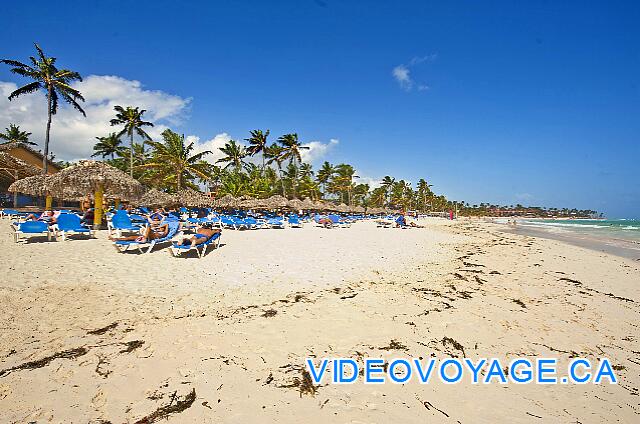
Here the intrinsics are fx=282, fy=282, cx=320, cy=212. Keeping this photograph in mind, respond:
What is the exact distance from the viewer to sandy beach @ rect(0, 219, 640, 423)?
2.19 meters

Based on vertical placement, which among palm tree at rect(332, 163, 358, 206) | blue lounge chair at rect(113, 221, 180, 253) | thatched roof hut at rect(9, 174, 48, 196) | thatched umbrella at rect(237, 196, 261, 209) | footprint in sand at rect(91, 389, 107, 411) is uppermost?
palm tree at rect(332, 163, 358, 206)

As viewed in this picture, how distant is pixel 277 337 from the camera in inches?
130

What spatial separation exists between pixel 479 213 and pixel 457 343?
456 feet

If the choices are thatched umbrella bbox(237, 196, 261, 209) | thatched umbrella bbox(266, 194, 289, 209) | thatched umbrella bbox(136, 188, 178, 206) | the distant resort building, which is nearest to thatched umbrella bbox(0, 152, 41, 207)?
the distant resort building

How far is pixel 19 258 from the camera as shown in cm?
630

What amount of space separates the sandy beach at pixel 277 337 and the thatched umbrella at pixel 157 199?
11.5m

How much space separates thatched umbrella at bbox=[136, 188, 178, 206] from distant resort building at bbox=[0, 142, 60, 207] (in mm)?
11207

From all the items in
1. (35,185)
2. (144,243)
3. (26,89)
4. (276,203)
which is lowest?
(144,243)

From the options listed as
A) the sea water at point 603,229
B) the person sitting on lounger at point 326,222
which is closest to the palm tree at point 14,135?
the person sitting on lounger at point 326,222

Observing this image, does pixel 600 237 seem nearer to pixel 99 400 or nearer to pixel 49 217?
pixel 99 400

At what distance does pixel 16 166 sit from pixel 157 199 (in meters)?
12.8

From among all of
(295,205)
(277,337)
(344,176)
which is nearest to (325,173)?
(344,176)

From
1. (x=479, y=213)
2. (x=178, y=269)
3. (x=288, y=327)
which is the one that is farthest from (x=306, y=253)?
(x=479, y=213)

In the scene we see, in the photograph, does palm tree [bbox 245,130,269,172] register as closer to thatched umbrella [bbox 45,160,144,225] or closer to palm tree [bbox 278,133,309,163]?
palm tree [bbox 278,133,309,163]
